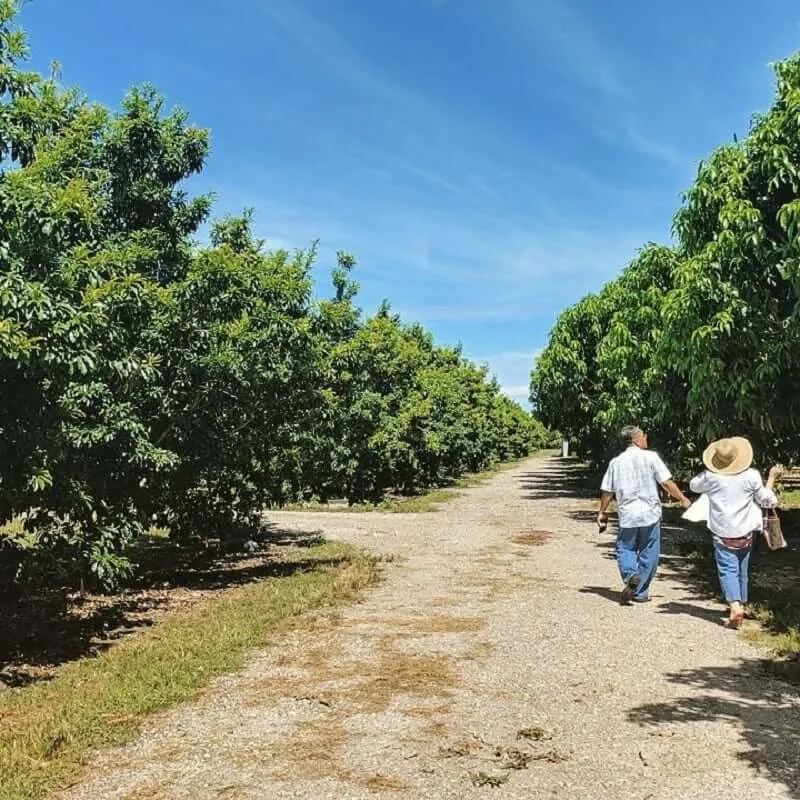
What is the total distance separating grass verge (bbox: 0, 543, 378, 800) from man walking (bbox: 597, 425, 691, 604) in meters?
3.51

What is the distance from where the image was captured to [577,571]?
11.9m

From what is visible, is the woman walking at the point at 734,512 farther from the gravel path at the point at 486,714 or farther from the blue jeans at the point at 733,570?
the gravel path at the point at 486,714

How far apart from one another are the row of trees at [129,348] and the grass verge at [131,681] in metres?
0.92

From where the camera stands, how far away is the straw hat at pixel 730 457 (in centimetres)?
819

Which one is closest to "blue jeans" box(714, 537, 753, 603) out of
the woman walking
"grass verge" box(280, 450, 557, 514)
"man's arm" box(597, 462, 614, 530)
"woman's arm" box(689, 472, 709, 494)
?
the woman walking

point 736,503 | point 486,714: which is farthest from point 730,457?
point 486,714

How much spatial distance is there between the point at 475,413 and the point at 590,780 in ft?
129

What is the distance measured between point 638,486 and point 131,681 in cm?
590

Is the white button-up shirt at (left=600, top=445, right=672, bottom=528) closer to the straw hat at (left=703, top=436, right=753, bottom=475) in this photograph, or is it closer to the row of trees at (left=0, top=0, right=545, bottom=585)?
the straw hat at (left=703, top=436, right=753, bottom=475)

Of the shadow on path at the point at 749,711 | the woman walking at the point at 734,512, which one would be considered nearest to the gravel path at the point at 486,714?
the shadow on path at the point at 749,711

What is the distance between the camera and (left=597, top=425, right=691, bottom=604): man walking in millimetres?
9008

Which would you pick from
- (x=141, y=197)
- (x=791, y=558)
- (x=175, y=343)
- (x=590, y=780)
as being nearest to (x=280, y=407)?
(x=175, y=343)

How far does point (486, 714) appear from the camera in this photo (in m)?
5.43

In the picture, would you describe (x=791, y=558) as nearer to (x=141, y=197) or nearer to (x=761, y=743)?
(x=761, y=743)
